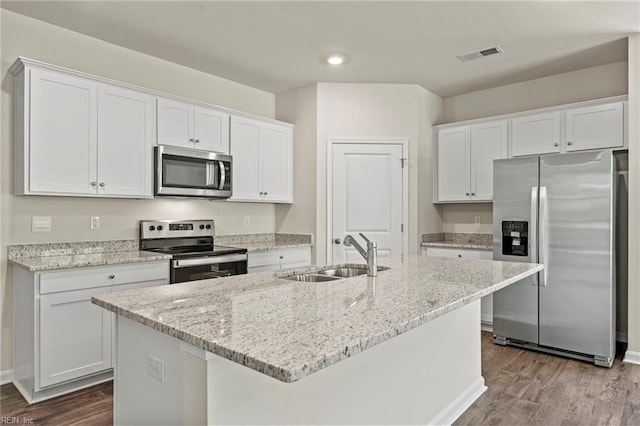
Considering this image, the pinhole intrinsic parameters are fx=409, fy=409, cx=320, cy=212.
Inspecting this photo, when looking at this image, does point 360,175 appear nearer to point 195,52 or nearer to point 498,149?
point 498,149

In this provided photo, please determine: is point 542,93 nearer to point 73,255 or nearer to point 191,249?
point 191,249

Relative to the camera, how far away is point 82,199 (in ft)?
10.8

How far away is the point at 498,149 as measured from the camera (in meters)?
4.41

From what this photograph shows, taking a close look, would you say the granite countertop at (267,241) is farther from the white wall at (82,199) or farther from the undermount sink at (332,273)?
the undermount sink at (332,273)

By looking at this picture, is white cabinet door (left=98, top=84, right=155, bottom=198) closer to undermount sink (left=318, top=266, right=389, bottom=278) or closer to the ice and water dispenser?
undermount sink (left=318, top=266, right=389, bottom=278)

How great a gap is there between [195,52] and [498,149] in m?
3.23

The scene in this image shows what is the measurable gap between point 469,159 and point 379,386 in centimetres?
341

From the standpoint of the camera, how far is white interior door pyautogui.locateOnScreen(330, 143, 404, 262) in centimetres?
455

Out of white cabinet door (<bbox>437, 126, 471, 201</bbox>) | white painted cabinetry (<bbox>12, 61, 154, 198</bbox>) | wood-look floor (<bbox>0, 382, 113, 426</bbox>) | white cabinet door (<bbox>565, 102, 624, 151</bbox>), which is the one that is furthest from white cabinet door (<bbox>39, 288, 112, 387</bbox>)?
white cabinet door (<bbox>565, 102, 624, 151</bbox>)

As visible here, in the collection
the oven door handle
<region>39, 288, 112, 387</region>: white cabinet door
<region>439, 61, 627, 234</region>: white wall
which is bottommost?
<region>39, 288, 112, 387</region>: white cabinet door

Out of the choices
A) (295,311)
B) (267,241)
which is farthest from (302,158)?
(295,311)

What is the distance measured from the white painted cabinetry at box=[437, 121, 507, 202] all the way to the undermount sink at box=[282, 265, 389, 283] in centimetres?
251

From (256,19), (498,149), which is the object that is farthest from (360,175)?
(256,19)

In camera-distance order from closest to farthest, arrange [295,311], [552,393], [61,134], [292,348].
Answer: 1. [292,348]
2. [295,311]
3. [552,393]
4. [61,134]
